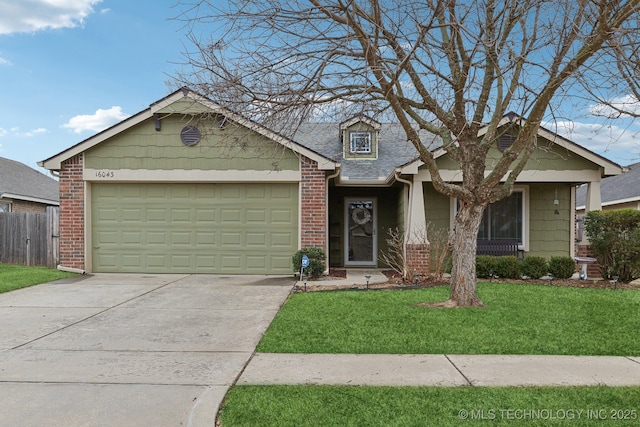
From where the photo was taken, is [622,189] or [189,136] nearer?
[189,136]

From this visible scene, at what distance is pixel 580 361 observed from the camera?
4848 mm

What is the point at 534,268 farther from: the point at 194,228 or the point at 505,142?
the point at 194,228

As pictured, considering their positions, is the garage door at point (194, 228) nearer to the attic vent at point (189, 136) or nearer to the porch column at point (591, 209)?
the attic vent at point (189, 136)

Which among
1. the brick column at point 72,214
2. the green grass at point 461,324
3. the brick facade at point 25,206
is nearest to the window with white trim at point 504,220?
the green grass at point 461,324

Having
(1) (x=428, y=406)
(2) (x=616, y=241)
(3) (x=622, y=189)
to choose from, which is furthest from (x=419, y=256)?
(3) (x=622, y=189)

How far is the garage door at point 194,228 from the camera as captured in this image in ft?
40.1

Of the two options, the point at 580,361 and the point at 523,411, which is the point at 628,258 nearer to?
the point at 580,361

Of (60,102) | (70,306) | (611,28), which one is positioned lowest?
(70,306)

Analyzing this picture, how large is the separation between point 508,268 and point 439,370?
23.8 feet

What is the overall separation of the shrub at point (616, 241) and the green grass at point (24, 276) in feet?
42.0

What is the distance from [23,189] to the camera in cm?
2011

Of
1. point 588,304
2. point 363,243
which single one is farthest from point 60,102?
point 588,304

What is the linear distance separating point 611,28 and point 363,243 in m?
10.0

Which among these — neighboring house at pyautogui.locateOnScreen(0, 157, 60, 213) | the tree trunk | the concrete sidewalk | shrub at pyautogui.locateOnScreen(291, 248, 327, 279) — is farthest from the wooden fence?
the tree trunk
